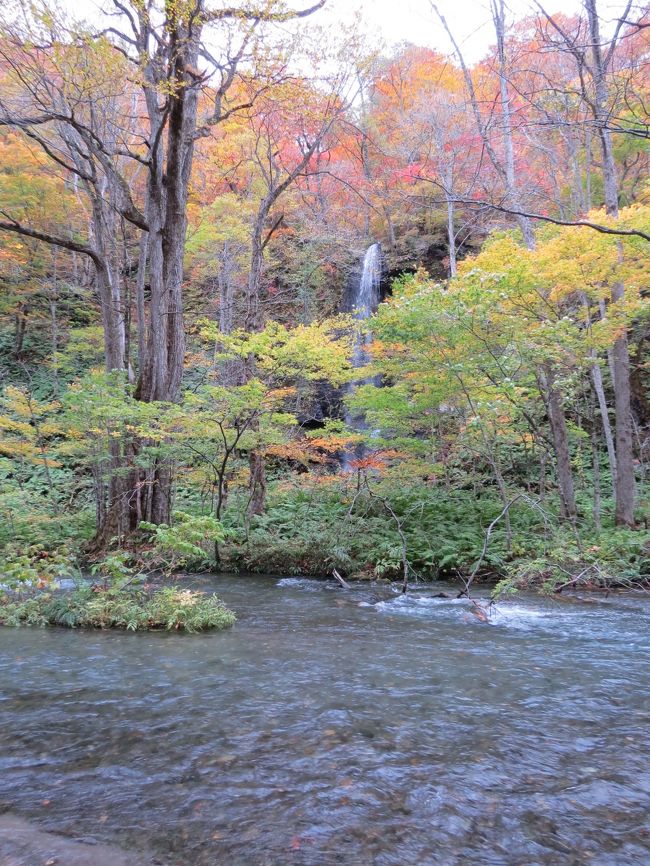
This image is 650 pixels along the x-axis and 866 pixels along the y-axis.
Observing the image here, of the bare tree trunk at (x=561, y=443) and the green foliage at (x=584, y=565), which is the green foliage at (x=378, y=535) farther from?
the green foliage at (x=584, y=565)

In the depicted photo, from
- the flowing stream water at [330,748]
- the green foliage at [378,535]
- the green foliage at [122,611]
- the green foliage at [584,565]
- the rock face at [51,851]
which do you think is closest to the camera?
the rock face at [51,851]

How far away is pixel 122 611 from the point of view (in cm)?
614

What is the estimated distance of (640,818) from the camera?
242 cm

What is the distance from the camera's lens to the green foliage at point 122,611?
6.04m

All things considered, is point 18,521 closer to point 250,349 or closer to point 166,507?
point 166,507

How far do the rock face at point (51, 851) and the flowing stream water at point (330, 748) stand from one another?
0.05 feet

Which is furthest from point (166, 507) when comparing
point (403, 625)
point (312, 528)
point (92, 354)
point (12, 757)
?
point (92, 354)

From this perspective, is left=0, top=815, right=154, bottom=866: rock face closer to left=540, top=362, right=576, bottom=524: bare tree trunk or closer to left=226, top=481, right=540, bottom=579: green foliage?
left=226, top=481, right=540, bottom=579: green foliage

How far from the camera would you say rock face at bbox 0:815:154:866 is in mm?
2027

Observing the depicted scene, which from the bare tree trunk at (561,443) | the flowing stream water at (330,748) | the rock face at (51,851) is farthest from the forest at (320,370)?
the rock face at (51,851)

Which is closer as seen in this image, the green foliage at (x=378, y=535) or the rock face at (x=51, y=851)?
the rock face at (x=51, y=851)

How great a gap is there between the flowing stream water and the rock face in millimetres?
14

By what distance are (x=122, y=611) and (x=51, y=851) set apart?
4264 millimetres

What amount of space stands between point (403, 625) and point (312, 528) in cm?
503
